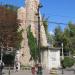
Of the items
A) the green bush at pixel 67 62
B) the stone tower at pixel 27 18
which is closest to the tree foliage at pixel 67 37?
the stone tower at pixel 27 18

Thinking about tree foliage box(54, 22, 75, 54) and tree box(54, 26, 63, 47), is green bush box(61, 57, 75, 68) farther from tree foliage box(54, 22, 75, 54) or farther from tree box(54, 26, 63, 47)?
tree box(54, 26, 63, 47)

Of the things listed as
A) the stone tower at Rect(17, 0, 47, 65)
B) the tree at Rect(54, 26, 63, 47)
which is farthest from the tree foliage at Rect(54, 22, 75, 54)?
the stone tower at Rect(17, 0, 47, 65)

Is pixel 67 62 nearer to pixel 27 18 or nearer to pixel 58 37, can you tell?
pixel 27 18

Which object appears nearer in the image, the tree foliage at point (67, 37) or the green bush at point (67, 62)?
the green bush at point (67, 62)

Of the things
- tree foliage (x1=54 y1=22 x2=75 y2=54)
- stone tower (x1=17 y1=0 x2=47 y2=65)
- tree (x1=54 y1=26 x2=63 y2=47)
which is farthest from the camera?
tree (x1=54 y1=26 x2=63 y2=47)

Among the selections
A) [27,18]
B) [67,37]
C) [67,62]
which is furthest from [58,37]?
[67,62]

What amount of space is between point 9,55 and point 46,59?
9552 mm

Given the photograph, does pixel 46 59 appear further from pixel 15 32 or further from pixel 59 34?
pixel 59 34

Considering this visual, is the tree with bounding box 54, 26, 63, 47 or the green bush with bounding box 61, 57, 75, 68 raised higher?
the tree with bounding box 54, 26, 63, 47

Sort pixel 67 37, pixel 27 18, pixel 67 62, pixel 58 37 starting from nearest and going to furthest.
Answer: pixel 67 62
pixel 27 18
pixel 67 37
pixel 58 37

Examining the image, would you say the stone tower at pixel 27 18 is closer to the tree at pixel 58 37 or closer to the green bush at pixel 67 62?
the green bush at pixel 67 62

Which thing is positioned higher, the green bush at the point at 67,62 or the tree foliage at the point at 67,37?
the tree foliage at the point at 67,37

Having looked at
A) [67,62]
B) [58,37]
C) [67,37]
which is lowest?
[67,62]

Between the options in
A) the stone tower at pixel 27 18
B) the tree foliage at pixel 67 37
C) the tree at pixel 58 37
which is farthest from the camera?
the tree at pixel 58 37
